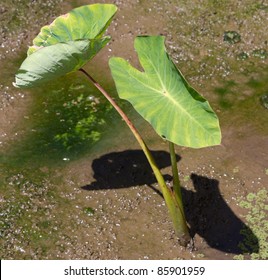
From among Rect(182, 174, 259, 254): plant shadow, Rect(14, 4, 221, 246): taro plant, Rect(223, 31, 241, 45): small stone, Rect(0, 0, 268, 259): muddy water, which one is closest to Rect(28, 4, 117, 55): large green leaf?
Rect(14, 4, 221, 246): taro plant

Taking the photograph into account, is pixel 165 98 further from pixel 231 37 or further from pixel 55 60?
pixel 231 37

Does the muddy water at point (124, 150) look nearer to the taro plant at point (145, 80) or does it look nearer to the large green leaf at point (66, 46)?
the taro plant at point (145, 80)

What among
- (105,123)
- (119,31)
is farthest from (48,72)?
(119,31)

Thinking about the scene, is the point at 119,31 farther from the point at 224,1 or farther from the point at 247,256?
the point at 247,256

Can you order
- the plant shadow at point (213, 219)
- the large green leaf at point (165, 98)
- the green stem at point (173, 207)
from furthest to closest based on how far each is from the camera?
the plant shadow at point (213, 219) < the green stem at point (173, 207) < the large green leaf at point (165, 98)

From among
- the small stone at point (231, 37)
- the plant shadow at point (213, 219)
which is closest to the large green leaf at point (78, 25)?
the plant shadow at point (213, 219)

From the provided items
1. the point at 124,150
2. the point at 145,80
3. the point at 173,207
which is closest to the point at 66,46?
the point at 145,80
